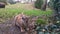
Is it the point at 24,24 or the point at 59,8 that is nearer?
the point at 24,24

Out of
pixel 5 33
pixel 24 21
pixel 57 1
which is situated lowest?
pixel 5 33

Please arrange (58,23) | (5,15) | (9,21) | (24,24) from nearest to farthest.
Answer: (24,24)
(58,23)
(9,21)
(5,15)

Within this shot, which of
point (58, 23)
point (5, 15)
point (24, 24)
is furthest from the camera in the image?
point (5, 15)

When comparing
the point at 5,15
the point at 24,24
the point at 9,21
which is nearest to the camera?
Result: the point at 24,24

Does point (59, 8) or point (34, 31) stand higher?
point (59, 8)

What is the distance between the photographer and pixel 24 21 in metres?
5.82

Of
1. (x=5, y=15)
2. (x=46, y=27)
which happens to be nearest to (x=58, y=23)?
(x=46, y=27)

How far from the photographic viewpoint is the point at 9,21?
674 centimetres

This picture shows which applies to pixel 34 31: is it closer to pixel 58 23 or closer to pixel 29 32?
pixel 29 32

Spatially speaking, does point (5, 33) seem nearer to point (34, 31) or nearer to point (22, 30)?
point (22, 30)

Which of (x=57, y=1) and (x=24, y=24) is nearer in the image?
(x=24, y=24)

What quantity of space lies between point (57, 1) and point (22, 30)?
2.31 m

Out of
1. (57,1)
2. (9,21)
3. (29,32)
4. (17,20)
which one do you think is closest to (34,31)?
(29,32)

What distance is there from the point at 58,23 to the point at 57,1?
1225 millimetres
